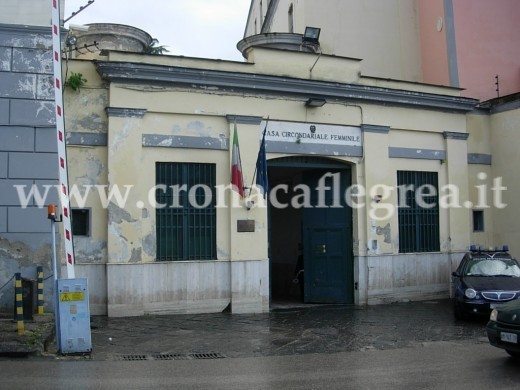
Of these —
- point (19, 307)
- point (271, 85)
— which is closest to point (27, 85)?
point (19, 307)

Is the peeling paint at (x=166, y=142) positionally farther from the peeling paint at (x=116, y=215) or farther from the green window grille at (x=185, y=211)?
the peeling paint at (x=116, y=215)

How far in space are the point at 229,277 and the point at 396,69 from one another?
1147 centimetres

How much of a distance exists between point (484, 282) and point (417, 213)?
3927 mm

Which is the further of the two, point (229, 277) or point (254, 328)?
point (229, 277)

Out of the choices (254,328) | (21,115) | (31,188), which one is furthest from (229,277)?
(21,115)

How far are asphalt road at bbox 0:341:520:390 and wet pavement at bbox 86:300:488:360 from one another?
2.32ft

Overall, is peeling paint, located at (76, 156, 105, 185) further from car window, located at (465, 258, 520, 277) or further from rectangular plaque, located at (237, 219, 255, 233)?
car window, located at (465, 258, 520, 277)

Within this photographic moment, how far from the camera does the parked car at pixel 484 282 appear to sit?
1263cm

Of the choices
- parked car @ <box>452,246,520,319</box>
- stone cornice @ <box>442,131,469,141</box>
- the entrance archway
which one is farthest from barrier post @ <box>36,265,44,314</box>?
stone cornice @ <box>442,131,469,141</box>

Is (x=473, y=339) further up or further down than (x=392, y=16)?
further down

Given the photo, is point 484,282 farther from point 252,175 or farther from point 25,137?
point 25,137

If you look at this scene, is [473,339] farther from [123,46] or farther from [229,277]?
[123,46]

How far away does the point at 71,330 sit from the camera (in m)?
9.52

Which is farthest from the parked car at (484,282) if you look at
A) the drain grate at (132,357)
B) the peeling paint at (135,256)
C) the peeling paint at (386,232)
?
the peeling paint at (135,256)
